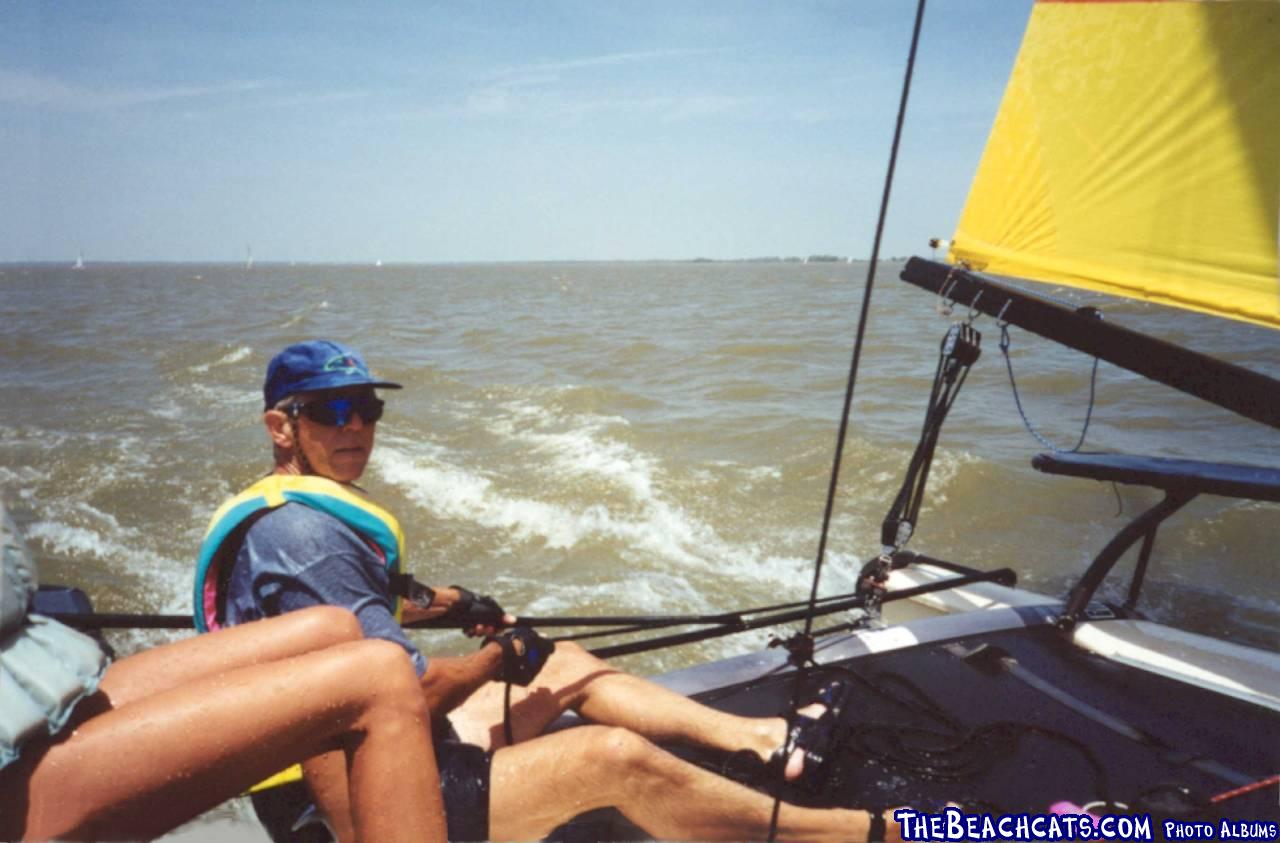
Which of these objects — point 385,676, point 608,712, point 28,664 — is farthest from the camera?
point 608,712

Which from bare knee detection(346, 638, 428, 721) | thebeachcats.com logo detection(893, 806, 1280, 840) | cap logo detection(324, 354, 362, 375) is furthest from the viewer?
cap logo detection(324, 354, 362, 375)

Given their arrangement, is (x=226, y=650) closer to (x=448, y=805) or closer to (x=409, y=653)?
(x=409, y=653)

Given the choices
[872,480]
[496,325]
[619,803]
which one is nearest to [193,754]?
[619,803]

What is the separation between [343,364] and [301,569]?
551 mm

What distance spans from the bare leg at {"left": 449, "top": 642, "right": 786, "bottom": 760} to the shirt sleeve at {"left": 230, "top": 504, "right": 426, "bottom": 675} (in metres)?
0.66

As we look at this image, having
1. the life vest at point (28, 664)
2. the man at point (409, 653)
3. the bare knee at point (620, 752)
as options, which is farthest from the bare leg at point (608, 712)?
the life vest at point (28, 664)

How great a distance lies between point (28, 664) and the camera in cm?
126

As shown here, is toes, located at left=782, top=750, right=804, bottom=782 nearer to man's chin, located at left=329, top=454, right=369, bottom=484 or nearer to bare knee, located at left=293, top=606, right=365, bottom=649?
bare knee, located at left=293, top=606, right=365, bottom=649

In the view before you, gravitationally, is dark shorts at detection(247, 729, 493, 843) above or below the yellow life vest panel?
below

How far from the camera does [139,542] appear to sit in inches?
257

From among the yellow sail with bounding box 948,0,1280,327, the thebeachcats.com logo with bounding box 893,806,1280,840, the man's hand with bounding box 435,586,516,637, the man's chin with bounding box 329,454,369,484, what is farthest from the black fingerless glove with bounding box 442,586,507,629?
the yellow sail with bounding box 948,0,1280,327

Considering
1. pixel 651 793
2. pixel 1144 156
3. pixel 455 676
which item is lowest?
pixel 651 793

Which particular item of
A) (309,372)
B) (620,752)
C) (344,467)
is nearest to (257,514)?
(344,467)

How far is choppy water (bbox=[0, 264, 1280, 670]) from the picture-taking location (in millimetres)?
6176
